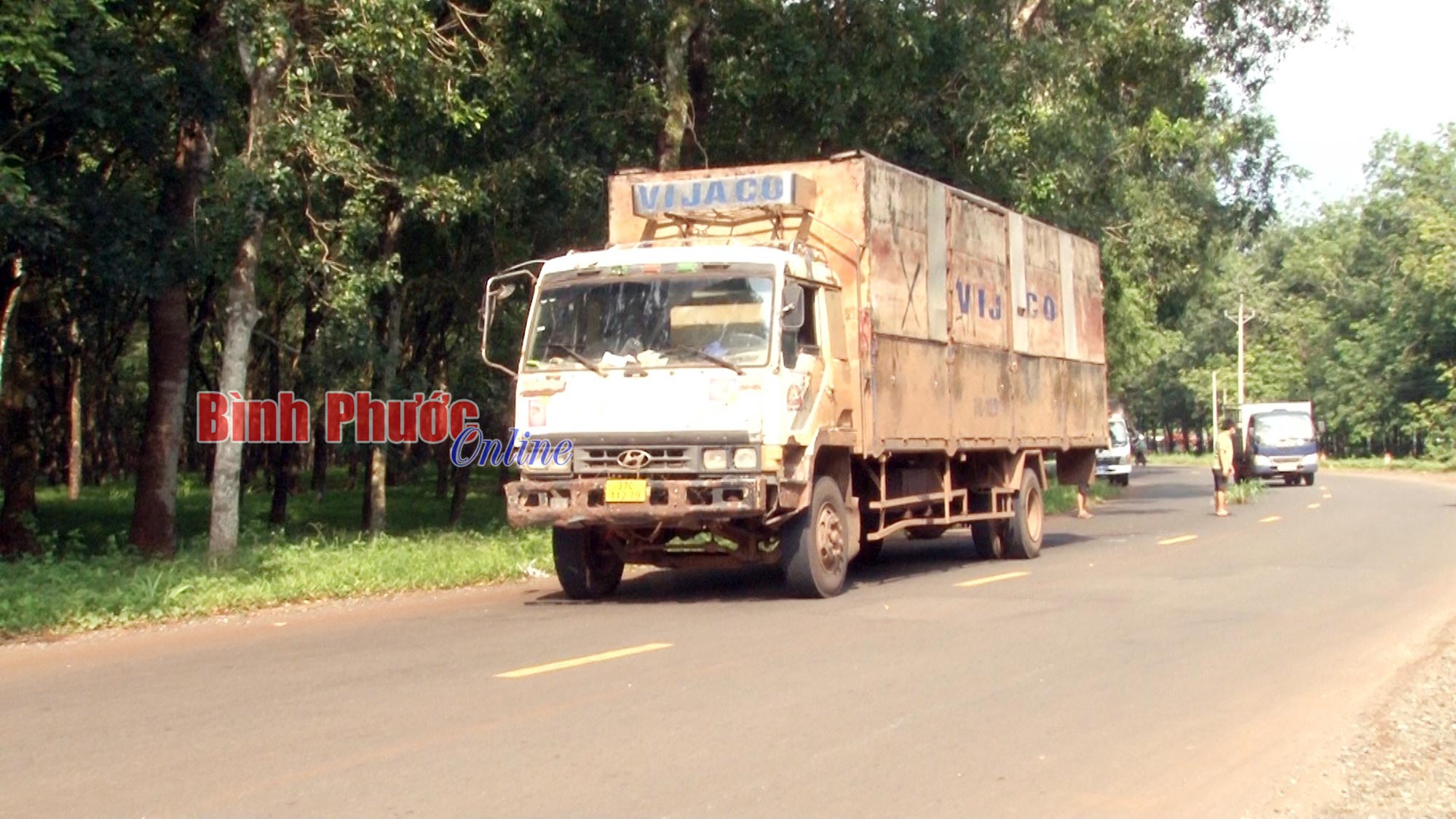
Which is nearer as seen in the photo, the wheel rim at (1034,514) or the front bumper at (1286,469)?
the wheel rim at (1034,514)

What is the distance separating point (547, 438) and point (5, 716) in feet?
17.6

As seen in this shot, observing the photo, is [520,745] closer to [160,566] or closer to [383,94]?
[160,566]

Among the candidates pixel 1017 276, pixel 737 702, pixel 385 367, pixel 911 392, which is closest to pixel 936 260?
pixel 911 392

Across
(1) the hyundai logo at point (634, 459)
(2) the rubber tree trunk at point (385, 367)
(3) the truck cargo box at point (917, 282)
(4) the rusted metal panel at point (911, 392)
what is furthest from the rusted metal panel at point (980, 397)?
(2) the rubber tree trunk at point (385, 367)

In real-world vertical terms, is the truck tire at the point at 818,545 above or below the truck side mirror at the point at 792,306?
below

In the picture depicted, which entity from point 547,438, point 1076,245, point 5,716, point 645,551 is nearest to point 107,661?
point 5,716

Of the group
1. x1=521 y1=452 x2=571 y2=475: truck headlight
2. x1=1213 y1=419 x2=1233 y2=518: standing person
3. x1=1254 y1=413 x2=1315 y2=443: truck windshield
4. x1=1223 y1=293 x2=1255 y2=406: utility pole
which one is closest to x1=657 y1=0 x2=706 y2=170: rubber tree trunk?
x1=521 y1=452 x2=571 y2=475: truck headlight

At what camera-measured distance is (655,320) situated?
13078 mm

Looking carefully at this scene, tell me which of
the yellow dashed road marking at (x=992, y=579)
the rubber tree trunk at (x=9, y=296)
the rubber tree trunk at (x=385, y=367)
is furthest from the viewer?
the rubber tree trunk at (x=385, y=367)

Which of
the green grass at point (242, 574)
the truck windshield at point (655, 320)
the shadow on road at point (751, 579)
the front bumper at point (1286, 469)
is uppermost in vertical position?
the truck windshield at point (655, 320)

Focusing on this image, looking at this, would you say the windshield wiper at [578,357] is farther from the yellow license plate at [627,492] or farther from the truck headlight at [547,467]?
the yellow license plate at [627,492]

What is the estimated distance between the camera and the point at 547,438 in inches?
511

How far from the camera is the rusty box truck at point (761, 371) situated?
41.5 ft

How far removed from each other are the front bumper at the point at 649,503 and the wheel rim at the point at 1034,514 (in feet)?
22.7
